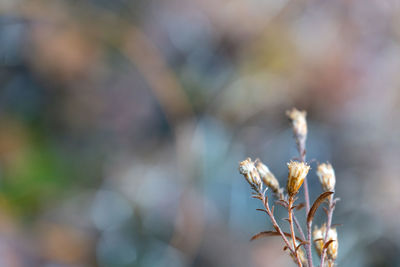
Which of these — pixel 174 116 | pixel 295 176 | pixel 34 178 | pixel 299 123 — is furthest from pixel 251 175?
pixel 34 178

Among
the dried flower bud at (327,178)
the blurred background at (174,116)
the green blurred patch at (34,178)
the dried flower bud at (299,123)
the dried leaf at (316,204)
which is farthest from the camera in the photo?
the green blurred patch at (34,178)

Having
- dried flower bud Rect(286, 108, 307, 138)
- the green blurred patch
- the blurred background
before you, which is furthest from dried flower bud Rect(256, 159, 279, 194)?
the green blurred patch

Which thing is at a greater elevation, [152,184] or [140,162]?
[140,162]

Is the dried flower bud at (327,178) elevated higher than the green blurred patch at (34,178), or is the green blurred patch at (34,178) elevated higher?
the green blurred patch at (34,178)

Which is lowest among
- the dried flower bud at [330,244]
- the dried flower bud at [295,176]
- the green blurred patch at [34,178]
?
the dried flower bud at [330,244]

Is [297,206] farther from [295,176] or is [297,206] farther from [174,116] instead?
[174,116]

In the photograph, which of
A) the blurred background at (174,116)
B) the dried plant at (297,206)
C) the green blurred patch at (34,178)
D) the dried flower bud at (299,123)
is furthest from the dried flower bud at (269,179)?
the green blurred patch at (34,178)

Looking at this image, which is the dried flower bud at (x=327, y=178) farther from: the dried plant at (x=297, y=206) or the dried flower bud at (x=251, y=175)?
the dried flower bud at (x=251, y=175)

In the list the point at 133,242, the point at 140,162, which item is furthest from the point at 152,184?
the point at 133,242

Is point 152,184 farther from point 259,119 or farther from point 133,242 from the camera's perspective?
point 259,119
